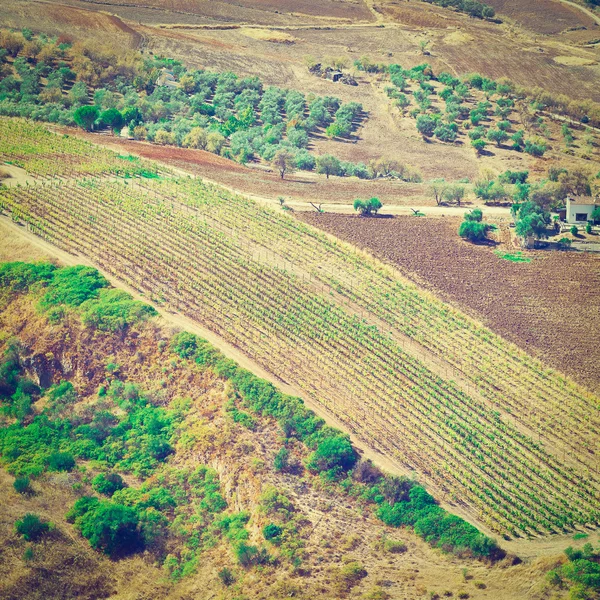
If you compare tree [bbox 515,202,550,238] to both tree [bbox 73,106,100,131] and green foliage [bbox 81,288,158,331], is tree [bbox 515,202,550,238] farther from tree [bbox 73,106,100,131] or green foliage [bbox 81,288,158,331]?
tree [bbox 73,106,100,131]

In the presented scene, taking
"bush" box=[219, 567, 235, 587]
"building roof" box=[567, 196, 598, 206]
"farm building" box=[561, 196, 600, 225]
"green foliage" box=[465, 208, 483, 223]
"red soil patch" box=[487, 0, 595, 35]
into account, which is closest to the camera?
"bush" box=[219, 567, 235, 587]

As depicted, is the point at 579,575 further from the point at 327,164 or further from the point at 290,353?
the point at 327,164


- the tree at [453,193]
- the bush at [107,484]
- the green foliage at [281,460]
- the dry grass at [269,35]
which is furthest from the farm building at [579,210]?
the dry grass at [269,35]

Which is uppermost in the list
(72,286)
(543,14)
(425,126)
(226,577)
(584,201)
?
(543,14)

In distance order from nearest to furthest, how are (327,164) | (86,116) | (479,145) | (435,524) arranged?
(435,524), (327,164), (86,116), (479,145)

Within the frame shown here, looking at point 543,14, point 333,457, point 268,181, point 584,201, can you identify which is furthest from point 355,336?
point 543,14

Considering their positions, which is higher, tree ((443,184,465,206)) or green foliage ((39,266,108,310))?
tree ((443,184,465,206))

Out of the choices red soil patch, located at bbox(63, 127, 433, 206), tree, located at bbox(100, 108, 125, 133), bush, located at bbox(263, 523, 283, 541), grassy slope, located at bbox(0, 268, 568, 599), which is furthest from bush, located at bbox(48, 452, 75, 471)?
tree, located at bbox(100, 108, 125, 133)
